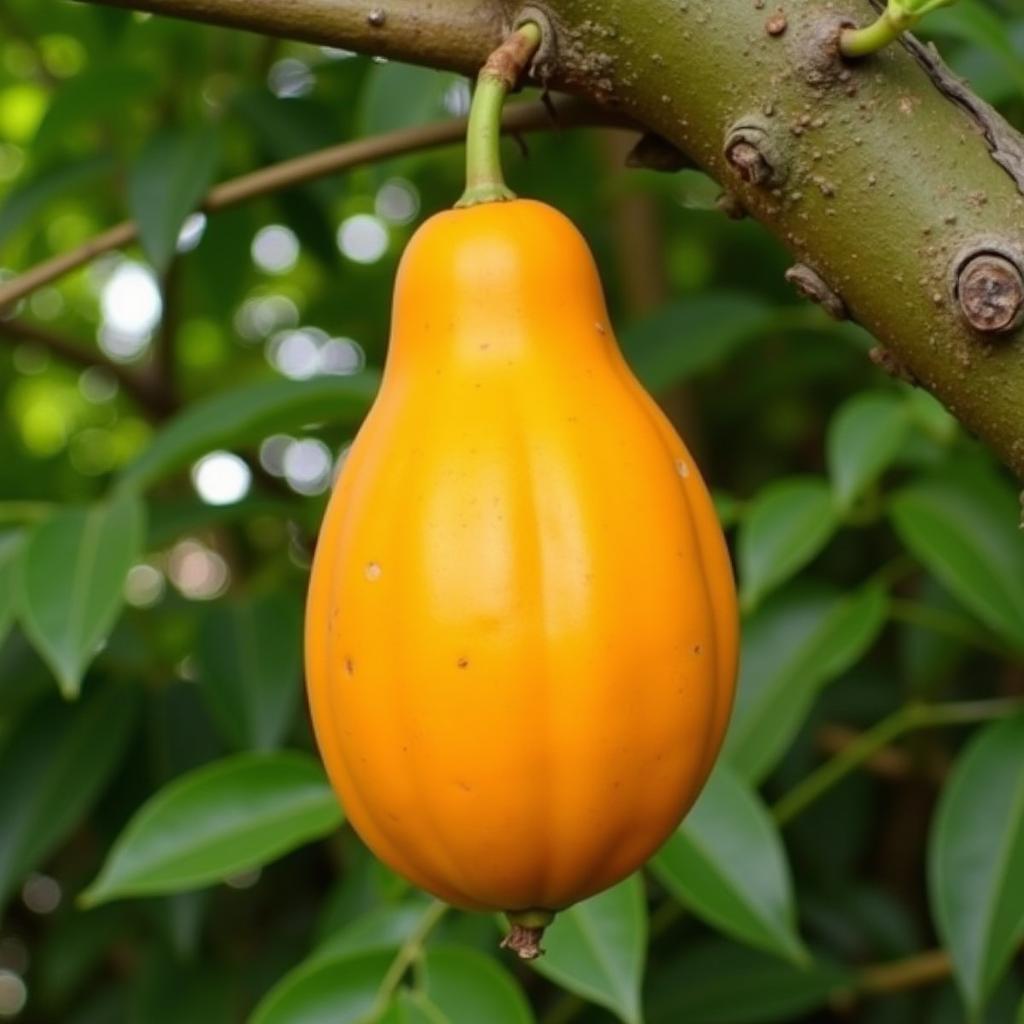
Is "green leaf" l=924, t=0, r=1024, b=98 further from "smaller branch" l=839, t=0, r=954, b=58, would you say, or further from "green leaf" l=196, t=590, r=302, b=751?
"green leaf" l=196, t=590, r=302, b=751

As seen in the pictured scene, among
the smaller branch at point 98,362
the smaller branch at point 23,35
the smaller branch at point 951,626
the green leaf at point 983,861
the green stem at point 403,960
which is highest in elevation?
the green leaf at point 983,861

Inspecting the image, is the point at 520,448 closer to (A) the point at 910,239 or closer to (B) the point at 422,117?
(A) the point at 910,239

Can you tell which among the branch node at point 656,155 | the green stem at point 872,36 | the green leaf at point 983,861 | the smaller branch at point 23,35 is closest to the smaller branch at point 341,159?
the branch node at point 656,155

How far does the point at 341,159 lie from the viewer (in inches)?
30.0

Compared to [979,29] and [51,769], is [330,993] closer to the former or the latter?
[51,769]

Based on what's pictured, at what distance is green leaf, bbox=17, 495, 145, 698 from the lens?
91 centimetres

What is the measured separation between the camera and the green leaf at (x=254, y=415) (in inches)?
41.1

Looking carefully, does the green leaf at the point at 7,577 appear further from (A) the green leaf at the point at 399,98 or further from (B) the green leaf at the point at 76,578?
(A) the green leaf at the point at 399,98

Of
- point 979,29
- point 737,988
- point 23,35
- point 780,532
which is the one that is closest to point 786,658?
point 780,532

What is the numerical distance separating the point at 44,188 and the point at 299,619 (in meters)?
0.41

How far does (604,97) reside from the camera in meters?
0.57

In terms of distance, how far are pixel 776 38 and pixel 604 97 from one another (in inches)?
2.7

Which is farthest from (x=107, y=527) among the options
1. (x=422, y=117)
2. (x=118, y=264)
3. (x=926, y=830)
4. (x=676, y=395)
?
(x=118, y=264)

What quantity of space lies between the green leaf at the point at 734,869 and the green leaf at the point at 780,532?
12 centimetres
